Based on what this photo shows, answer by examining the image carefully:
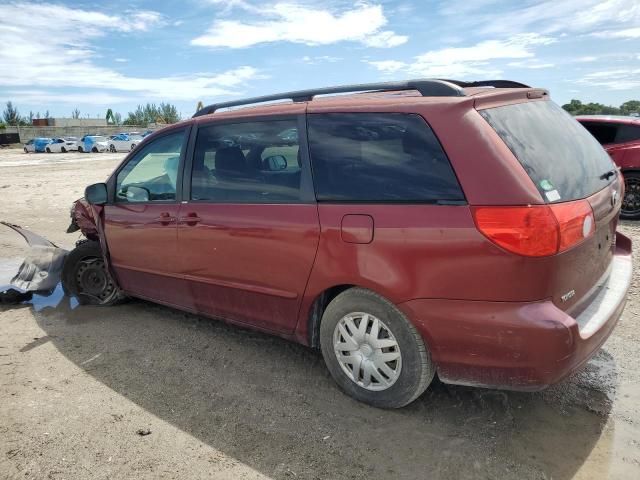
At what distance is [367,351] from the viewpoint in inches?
115

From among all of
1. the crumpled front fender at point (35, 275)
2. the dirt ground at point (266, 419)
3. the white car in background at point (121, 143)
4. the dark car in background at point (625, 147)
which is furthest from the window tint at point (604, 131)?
the white car in background at point (121, 143)

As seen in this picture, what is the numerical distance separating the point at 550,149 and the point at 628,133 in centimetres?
701

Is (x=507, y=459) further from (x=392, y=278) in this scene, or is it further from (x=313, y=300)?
(x=313, y=300)

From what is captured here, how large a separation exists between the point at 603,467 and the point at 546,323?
785 millimetres

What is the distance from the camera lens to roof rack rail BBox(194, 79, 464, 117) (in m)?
2.76

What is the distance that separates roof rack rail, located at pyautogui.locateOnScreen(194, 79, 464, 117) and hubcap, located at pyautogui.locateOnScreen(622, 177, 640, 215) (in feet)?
22.2

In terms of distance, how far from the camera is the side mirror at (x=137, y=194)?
13.6ft

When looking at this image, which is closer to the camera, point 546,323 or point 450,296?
point 546,323

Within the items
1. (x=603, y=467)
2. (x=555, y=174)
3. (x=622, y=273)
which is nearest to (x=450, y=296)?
(x=555, y=174)

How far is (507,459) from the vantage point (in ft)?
8.23

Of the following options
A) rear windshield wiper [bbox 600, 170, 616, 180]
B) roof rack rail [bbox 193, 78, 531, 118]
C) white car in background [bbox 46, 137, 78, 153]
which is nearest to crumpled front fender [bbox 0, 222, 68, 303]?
roof rack rail [bbox 193, 78, 531, 118]

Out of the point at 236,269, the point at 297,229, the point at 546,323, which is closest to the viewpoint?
the point at 546,323

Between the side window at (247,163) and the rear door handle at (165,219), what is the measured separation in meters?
0.29

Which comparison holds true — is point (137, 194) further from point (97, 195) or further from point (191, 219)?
point (191, 219)
